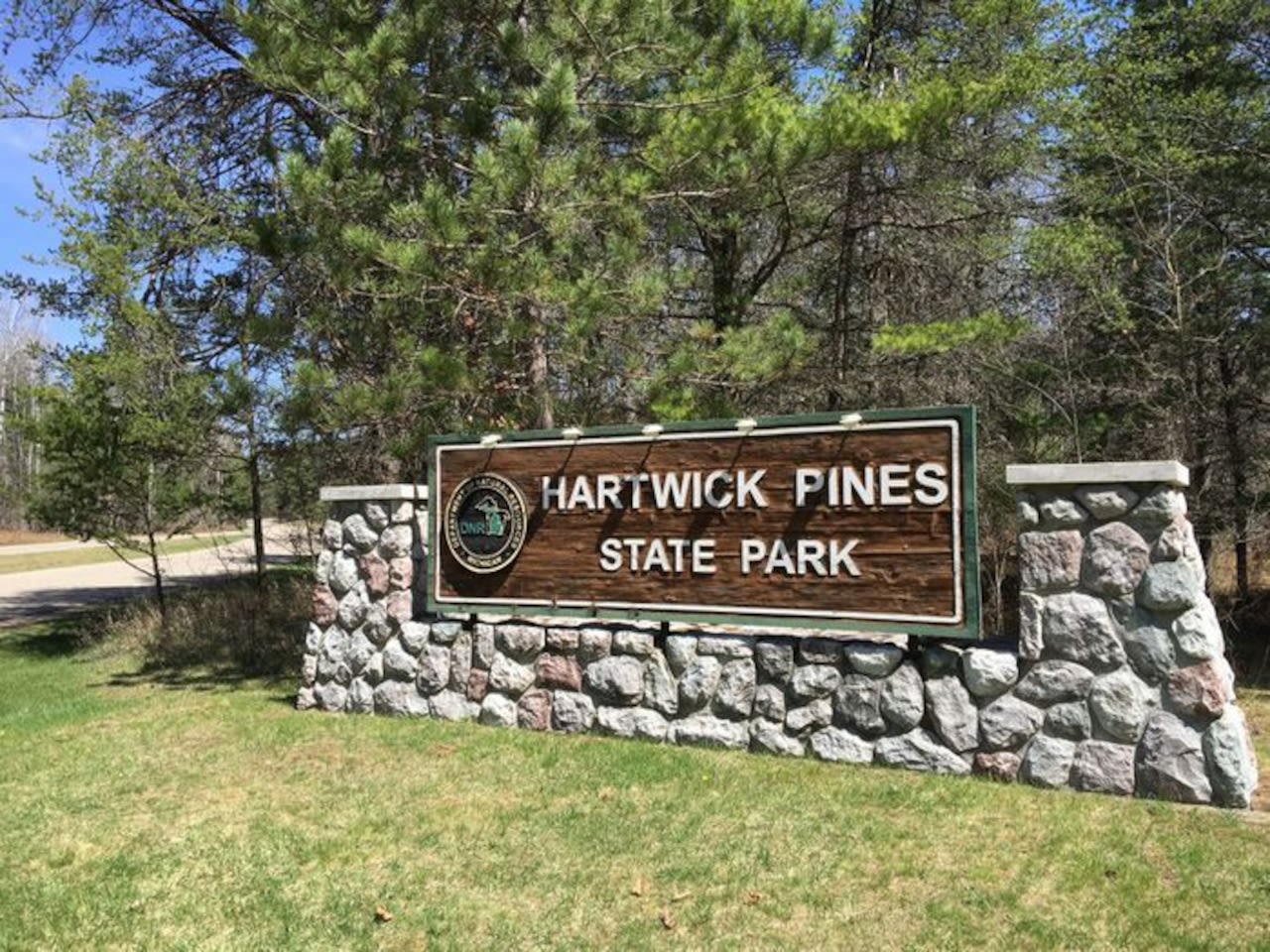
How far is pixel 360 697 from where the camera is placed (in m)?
7.17

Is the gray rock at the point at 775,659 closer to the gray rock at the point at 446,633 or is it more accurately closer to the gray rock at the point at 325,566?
the gray rock at the point at 446,633

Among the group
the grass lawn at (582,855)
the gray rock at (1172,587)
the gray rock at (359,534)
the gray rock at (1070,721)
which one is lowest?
the grass lawn at (582,855)

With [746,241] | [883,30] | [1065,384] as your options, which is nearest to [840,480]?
[1065,384]

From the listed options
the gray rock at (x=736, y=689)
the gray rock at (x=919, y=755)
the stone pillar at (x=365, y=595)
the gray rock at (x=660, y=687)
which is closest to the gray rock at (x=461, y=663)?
the stone pillar at (x=365, y=595)

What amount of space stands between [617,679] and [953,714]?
2.02m

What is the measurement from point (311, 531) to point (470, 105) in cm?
594

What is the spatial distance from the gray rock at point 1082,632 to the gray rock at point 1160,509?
453 mm

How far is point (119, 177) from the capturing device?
10812 millimetres

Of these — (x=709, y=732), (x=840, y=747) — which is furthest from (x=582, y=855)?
(x=840, y=747)

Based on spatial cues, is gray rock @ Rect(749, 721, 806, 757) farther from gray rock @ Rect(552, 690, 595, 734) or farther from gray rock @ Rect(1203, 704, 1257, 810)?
gray rock @ Rect(1203, 704, 1257, 810)

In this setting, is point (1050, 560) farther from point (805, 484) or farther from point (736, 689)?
point (736, 689)

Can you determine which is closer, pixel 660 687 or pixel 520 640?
pixel 660 687

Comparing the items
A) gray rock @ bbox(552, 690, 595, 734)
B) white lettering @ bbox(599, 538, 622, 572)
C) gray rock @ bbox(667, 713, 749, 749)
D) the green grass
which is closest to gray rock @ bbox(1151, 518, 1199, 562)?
gray rock @ bbox(667, 713, 749, 749)

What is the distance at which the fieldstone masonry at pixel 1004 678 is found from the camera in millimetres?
4801
